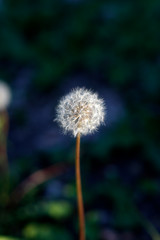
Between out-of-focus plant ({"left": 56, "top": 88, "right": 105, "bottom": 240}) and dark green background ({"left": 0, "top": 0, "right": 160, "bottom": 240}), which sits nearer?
out-of-focus plant ({"left": 56, "top": 88, "right": 105, "bottom": 240})

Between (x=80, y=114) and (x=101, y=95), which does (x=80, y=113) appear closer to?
(x=80, y=114)

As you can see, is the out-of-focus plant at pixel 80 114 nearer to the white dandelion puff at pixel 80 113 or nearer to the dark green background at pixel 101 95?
the white dandelion puff at pixel 80 113

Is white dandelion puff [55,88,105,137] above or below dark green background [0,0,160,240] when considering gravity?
below

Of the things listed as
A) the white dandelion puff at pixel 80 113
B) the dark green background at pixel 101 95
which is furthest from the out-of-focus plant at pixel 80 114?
the dark green background at pixel 101 95

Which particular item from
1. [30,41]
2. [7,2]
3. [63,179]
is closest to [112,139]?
[63,179]

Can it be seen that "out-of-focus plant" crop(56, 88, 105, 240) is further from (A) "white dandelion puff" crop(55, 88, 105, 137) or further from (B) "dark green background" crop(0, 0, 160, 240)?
(B) "dark green background" crop(0, 0, 160, 240)

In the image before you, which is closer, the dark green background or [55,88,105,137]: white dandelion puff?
[55,88,105,137]: white dandelion puff

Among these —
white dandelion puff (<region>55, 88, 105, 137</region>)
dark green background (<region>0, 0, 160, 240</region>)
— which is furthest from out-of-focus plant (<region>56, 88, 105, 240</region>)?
dark green background (<region>0, 0, 160, 240</region>)
